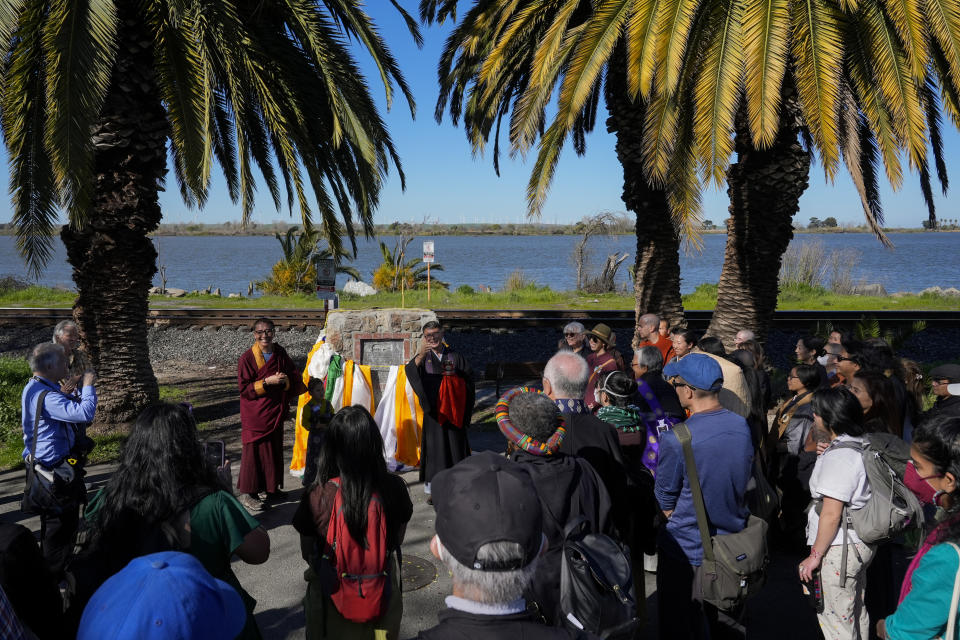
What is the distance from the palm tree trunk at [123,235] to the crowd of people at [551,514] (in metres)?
3.30

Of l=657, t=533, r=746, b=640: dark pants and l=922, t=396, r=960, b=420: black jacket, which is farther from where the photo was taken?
l=922, t=396, r=960, b=420: black jacket

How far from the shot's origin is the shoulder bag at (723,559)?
11.2 ft

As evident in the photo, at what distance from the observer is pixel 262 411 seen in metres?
6.44

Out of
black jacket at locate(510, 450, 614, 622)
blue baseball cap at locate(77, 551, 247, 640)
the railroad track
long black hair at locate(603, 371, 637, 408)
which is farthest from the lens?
the railroad track

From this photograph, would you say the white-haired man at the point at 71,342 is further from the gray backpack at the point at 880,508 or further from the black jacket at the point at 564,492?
the gray backpack at the point at 880,508

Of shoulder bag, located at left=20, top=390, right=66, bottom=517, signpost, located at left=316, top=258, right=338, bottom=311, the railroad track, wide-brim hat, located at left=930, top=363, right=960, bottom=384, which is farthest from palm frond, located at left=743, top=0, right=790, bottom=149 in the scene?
the railroad track

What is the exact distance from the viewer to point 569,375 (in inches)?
154

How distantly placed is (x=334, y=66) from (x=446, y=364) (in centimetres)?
380

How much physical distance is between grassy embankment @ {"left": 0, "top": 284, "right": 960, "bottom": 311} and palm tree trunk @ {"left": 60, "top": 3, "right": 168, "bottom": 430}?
429 inches

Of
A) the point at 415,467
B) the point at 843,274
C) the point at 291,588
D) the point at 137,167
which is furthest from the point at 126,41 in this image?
the point at 843,274

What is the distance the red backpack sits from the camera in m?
3.15

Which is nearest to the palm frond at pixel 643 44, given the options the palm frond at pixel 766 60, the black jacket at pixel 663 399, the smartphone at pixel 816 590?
the palm frond at pixel 766 60

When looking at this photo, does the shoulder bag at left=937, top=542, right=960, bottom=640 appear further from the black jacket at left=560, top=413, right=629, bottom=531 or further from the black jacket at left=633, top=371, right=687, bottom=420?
the black jacket at left=633, top=371, right=687, bottom=420

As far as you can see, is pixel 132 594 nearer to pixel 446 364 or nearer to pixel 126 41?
pixel 446 364
